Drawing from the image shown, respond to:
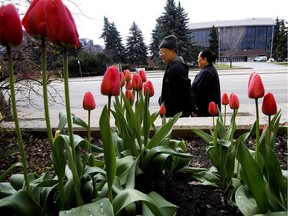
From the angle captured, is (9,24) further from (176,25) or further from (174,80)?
(176,25)

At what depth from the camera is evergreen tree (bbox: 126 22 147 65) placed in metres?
36.9

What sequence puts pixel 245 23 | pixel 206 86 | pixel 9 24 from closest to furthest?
1. pixel 9 24
2. pixel 206 86
3. pixel 245 23

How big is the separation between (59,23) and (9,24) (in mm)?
153

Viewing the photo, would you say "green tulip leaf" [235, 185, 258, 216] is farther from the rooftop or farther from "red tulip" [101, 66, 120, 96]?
the rooftop

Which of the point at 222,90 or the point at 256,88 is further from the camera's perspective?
the point at 222,90

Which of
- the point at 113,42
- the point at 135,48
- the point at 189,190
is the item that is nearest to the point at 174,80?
the point at 189,190

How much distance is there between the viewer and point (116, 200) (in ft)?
3.38

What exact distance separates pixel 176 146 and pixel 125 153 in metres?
0.39

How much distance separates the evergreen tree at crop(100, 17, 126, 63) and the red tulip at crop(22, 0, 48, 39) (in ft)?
120

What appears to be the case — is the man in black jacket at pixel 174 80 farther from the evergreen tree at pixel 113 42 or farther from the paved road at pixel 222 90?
the evergreen tree at pixel 113 42

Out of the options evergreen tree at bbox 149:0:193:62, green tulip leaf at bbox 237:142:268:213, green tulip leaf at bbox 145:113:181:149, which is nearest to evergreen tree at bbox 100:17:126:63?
evergreen tree at bbox 149:0:193:62

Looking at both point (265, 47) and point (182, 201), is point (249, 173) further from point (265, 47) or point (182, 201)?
point (265, 47)

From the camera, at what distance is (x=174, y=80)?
3.42 m

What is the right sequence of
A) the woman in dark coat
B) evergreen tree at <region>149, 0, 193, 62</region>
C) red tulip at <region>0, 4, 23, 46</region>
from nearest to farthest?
1. red tulip at <region>0, 4, 23, 46</region>
2. the woman in dark coat
3. evergreen tree at <region>149, 0, 193, 62</region>
